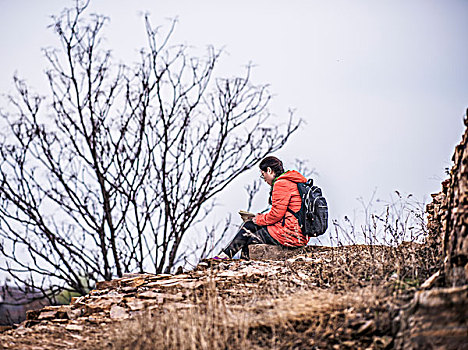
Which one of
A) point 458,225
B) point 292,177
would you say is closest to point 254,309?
point 458,225

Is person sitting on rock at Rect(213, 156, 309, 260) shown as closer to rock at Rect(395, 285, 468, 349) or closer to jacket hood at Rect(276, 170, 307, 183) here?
jacket hood at Rect(276, 170, 307, 183)

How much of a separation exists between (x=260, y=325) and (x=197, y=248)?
531cm

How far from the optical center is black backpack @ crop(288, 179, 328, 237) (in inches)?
237

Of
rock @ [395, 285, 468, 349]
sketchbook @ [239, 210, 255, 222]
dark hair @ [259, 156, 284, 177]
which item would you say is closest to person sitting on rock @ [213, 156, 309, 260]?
dark hair @ [259, 156, 284, 177]

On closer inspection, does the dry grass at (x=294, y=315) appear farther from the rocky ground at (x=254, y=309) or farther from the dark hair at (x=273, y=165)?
the dark hair at (x=273, y=165)

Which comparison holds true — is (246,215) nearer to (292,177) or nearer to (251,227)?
(251,227)

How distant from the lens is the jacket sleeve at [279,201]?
6047mm

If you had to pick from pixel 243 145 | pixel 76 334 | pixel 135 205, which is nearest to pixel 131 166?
pixel 135 205

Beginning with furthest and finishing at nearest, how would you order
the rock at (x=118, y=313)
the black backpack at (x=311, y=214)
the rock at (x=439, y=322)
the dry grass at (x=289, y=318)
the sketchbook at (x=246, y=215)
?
the sketchbook at (x=246, y=215) → the black backpack at (x=311, y=214) → the rock at (x=118, y=313) → the dry grass at (x=289, y=318) → the rock at (x=439, y=322)

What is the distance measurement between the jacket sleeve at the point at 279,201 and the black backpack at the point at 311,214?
119mm

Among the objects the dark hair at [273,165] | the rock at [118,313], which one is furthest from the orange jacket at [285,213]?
the rock at [118,313]

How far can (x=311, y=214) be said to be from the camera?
6.01 metres

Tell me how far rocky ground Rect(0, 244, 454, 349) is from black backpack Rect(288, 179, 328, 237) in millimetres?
685

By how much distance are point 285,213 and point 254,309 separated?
2.65 meters
